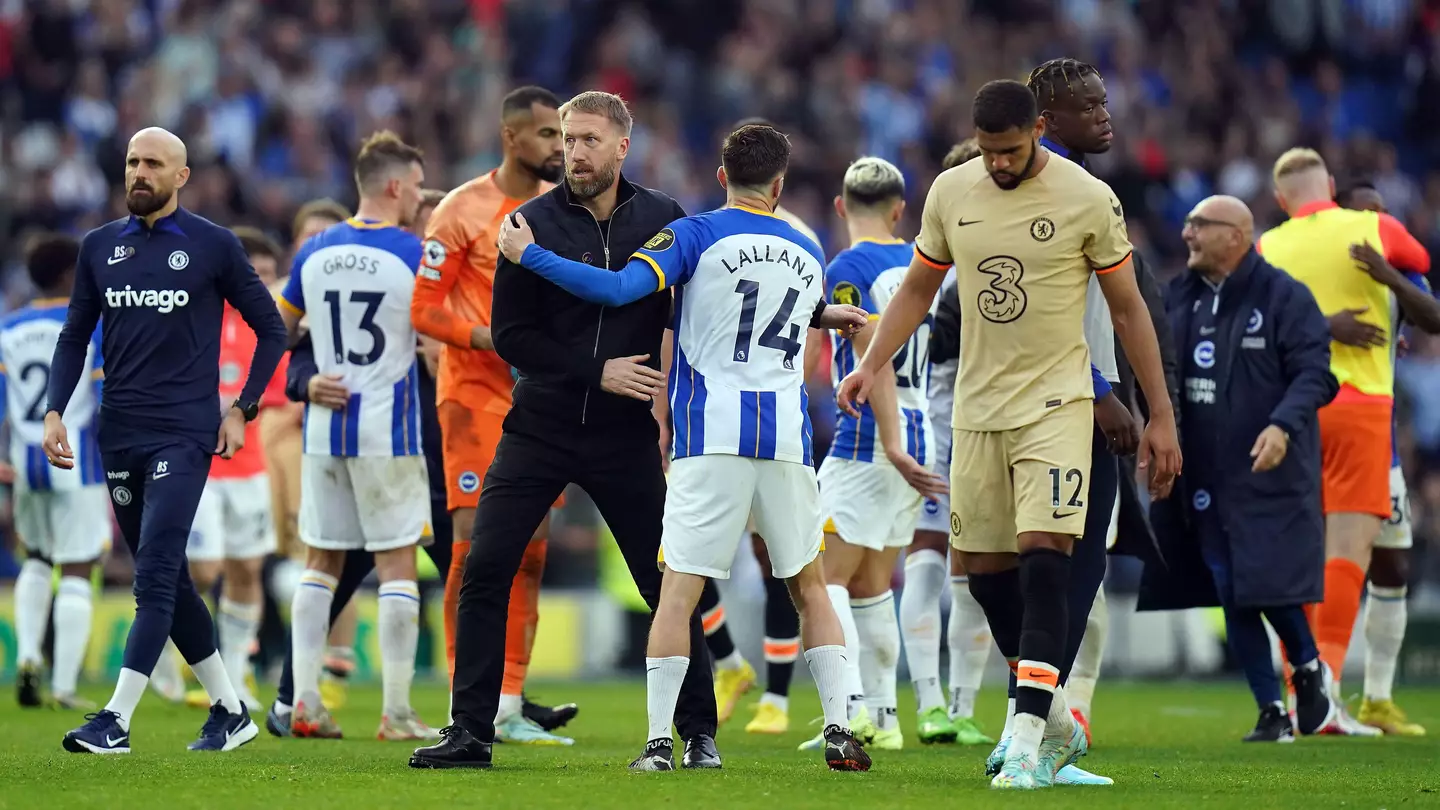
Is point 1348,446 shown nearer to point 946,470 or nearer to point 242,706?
point 946,470

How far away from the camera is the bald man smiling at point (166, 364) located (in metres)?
8.32

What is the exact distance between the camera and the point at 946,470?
33.2 feet

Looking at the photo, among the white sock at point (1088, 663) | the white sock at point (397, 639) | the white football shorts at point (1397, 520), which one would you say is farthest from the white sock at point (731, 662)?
the white football shorts at point (1397, 520)

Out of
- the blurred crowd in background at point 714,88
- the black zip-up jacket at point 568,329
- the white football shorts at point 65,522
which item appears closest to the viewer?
the black zip-up jacket at point 568,329

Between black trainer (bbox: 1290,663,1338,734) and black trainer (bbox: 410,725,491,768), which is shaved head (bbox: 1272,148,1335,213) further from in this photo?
black trainer (bbox: 410,725,491,768)

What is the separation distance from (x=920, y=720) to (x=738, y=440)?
3.14 meters

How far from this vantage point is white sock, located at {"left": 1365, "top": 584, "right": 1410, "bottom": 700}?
436 inches

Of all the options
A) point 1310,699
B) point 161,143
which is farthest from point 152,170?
point 1310,699

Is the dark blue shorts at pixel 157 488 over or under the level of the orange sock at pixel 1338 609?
over

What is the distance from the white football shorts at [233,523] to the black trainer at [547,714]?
3.46m

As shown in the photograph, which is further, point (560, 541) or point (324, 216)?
point (560, 541)

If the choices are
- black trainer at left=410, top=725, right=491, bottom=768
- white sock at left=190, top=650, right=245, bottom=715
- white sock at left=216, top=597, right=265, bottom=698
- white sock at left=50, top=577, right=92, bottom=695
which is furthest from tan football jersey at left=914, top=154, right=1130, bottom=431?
white sock at left=50, top=577, right=92, bottom=695

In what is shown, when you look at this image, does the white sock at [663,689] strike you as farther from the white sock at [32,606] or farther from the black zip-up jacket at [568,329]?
the white sock at [32,606]

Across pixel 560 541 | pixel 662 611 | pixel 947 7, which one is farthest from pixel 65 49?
pixel 662 611
